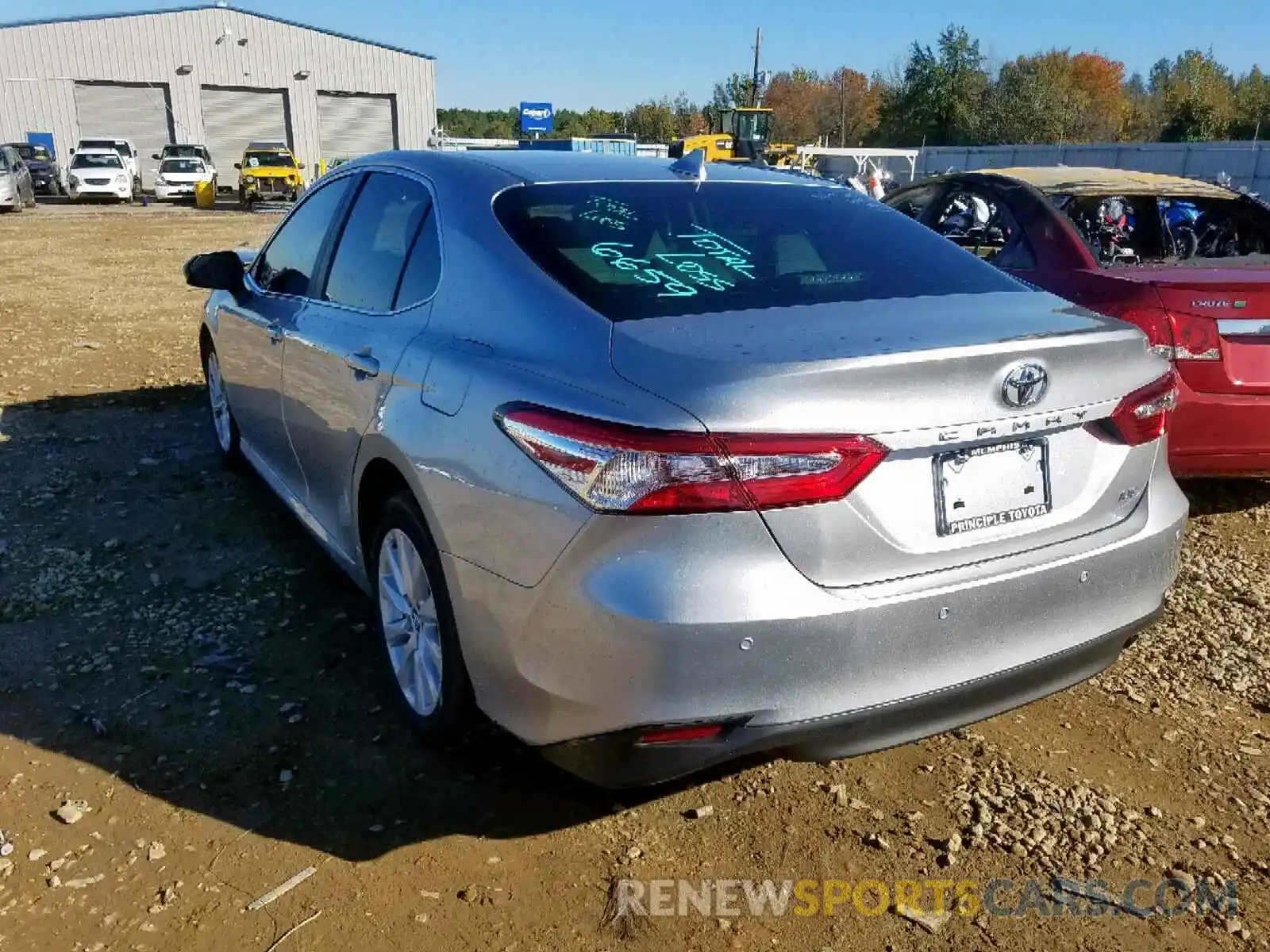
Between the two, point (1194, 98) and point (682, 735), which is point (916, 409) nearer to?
point (682, 735)

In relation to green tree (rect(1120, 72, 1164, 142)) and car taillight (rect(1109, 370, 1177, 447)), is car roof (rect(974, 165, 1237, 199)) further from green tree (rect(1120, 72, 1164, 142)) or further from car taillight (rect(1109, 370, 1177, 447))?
green tree (rect(1120, 72, 1164, 142))

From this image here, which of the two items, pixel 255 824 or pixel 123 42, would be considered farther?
pixel 123 42

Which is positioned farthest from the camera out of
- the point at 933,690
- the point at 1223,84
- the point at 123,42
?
the point at 1223,84

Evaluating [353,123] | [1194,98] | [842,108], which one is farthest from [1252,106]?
[353,123]

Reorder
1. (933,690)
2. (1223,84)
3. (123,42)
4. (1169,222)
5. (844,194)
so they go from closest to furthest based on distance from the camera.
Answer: (933,690) → (844,194) → (1169,222) → (123,42) → (1223,84)

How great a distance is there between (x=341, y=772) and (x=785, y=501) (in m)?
1.60

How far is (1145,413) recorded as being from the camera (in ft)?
8.40

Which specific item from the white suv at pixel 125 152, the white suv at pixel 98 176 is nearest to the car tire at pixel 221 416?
the white suv at pixel 98 176

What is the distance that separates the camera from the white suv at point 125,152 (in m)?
34.2

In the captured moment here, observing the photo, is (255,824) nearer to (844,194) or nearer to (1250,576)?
(844,194)

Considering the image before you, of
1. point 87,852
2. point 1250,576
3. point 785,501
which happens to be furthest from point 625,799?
point 1250,576

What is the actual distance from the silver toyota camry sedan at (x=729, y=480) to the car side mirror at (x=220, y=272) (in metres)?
1.65

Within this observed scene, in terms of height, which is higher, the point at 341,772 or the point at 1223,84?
the point at 1223,84

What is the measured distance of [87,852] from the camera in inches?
104
